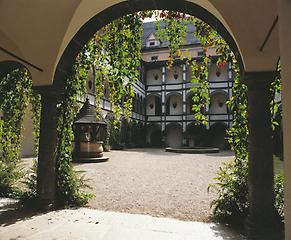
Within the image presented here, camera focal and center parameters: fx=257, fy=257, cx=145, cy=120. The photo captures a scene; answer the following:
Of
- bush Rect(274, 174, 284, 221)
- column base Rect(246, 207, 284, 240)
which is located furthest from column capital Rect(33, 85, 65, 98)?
bush Rect(274, 174, 284, 221)

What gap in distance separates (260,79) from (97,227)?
301 centimetres

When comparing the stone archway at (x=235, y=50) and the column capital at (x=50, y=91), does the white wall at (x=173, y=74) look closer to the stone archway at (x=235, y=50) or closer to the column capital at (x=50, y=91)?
the stone archway at (x=235, y=50)

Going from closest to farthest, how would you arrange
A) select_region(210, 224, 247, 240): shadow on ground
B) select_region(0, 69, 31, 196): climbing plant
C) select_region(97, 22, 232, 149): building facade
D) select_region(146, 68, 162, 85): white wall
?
select_region(210, 224, 247, 240): shadow on ground → select_region(0, 69, 31, 196): climbing plant → select_region(97, 22, 232, 149): building facade → select_region(146, 68, 162, 85): white wall

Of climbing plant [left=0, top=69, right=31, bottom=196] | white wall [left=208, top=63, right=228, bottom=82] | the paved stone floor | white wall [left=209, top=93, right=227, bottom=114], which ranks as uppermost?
white wall [left=208, top=63, right=228, bottom=82]

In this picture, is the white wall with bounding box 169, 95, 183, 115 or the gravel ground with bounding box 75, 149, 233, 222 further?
the white wall with bounding box 169, 95, 183, 115

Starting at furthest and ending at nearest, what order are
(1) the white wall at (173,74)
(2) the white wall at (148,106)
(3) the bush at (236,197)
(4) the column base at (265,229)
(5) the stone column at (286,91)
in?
(2) the white wall at (148,106) → (1) the white wall at (173,74) → (3) the bush at (236,197) → (4) the column base at (265,229) → (5) the stone column at (286,91)

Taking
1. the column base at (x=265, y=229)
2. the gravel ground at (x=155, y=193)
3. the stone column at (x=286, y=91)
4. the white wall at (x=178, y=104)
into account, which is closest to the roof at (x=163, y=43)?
the white wall at (x=178, y=104)

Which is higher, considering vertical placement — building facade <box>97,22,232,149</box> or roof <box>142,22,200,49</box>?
roof <box>142,22,200,49</box>

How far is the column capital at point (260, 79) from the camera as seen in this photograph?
3385mm

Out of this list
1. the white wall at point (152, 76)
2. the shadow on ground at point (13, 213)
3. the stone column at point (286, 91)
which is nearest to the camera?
the stone column at point (286, 91)

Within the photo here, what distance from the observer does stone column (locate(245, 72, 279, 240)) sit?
10.5ft

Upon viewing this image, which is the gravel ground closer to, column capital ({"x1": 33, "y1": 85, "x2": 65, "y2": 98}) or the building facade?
column capital ({"x1": 33, "y1": 85, "x2": 65, "y2": 98})

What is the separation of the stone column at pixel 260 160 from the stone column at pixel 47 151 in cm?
320

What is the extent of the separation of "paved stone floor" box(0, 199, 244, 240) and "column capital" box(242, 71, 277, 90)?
202 centimetres
